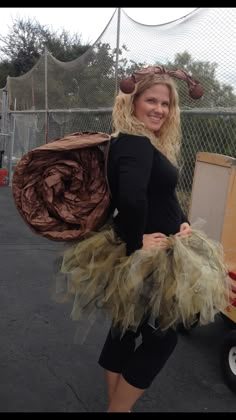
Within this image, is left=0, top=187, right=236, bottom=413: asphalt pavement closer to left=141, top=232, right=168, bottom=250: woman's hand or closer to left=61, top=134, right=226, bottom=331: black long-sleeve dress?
left=61, top=134, right=226, bottom=331: black long-sleeve dress

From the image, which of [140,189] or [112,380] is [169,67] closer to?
[140,189]

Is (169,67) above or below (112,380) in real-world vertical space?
above

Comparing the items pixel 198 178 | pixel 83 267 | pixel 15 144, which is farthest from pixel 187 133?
pixel 15 144

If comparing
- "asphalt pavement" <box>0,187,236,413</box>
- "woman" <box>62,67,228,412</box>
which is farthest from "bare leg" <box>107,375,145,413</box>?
"asphalt pavement" <box>0,187,236,413</box>

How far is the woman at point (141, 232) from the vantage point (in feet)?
6.59

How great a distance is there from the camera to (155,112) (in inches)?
87.0

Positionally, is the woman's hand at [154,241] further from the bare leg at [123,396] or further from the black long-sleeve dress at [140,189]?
the bare leg at [123,396]

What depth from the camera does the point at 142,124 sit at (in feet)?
7.09

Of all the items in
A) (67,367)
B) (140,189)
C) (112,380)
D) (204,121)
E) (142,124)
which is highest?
(142,124)

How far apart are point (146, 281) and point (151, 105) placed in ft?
2.78

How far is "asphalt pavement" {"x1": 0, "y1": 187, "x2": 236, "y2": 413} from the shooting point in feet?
9.07

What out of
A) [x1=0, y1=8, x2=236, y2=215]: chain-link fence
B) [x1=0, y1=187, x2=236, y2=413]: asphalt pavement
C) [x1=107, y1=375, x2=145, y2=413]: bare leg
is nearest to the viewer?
[x1=107, y1=375, x2=145, y2=413]: bare leg

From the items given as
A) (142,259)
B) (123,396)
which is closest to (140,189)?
(142,259)

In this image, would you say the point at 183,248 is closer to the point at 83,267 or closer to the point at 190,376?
the point at 83,267
